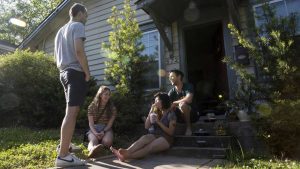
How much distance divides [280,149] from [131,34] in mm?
4353

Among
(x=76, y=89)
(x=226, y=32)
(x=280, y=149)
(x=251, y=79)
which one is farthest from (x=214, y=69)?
(x=76, y=89)

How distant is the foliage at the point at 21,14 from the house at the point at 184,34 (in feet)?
70.2

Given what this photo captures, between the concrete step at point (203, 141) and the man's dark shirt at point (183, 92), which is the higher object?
the man's dark shirt at point (183, 92)

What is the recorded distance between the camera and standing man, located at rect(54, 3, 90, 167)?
3551 mm

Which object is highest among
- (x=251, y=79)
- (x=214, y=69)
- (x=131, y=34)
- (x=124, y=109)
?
(x=131, y=34)

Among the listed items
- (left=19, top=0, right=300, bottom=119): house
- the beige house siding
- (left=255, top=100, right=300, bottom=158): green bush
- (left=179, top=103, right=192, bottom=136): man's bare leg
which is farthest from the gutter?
(left=255, top=100, right=300, bottom=158): green bush

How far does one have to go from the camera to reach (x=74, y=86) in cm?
368

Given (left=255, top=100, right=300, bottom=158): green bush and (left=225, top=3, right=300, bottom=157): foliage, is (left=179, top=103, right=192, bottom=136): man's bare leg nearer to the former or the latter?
(left=225, top=3, right=300, bottom=157): foliage

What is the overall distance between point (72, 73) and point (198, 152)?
219 centimetres

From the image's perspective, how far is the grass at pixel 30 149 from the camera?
164 inches

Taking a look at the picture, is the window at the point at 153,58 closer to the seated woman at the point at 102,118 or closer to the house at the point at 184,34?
the house at the point at 184,34

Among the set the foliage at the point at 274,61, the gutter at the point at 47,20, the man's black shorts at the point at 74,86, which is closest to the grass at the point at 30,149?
the man's black shorts at the point at 74,86

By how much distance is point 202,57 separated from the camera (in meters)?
10.5

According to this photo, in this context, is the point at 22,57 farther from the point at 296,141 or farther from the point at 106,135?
the point at 296,141
